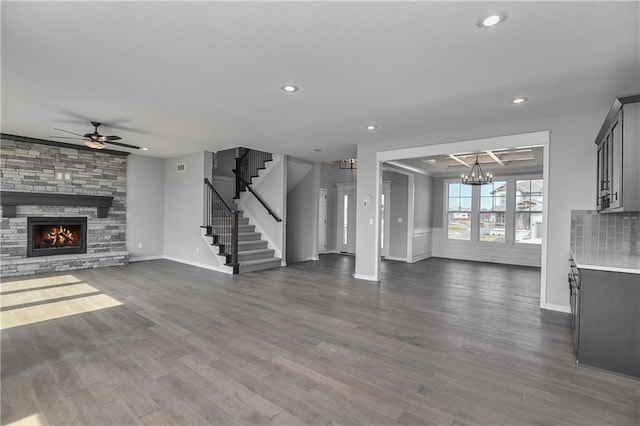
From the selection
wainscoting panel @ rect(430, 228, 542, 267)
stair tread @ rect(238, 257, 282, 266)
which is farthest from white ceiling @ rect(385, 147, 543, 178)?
stair tread @ rect(238, 257, 282, 266)

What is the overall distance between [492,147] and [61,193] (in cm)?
865

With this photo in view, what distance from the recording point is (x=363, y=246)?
6371 mm

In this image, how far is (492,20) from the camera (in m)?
2.30

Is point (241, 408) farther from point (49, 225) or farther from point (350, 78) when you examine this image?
point (49, 225)

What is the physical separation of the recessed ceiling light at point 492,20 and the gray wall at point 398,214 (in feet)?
22.0

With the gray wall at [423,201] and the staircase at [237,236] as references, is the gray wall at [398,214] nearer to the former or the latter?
the gray wall at [423,201]

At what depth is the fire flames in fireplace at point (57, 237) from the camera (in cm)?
688

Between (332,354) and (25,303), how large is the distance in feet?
14.8

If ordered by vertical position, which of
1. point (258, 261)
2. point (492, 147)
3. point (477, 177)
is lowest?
point (258, 261)

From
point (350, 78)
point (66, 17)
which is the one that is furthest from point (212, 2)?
point (350, 78)

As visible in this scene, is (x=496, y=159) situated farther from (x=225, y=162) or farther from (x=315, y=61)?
(x=225, y=162)

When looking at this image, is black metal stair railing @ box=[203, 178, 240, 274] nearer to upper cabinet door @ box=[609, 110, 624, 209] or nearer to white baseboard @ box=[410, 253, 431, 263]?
white baseboard @ box=[410, 253, 431, 263]

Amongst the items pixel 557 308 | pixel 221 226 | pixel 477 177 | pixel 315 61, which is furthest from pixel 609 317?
pixel 221 226

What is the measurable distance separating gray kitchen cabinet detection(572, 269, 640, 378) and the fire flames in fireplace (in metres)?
9.18
